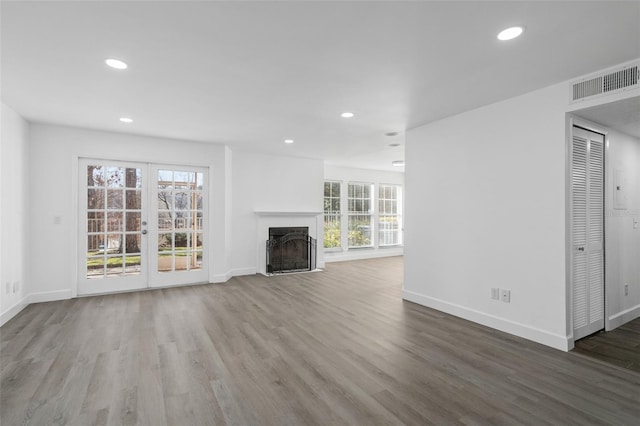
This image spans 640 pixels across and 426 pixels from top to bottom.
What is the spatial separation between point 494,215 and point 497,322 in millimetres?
1163

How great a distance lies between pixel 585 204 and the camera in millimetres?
3193

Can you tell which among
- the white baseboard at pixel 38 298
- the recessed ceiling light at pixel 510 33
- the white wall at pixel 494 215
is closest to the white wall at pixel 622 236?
the white wall at pixel 494 215

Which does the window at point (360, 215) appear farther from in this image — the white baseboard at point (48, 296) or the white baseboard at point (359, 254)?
the white baseboard at point (48, 296)

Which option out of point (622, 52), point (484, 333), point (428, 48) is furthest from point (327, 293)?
point (622, 52)

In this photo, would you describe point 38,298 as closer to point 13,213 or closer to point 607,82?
point 13,213

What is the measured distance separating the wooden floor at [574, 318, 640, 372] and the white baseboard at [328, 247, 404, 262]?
546cm

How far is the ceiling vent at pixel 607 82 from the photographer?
2.51 meters

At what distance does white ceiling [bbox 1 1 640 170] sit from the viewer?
1.93 metres

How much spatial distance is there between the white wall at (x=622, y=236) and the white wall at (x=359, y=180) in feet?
17.9

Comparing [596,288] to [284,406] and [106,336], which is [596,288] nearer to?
[284,406]

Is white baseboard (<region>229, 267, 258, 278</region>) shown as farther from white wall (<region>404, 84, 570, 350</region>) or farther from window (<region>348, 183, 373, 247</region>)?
white wall (<region>404, 84, 570, 350</region>)

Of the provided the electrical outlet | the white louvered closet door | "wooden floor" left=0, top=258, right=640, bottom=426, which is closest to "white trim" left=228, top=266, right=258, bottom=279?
"wooden floor" left=0, top=258, right=640, bottom=426

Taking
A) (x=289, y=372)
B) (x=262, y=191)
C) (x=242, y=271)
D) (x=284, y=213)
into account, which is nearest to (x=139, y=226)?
(x=242, y=271)

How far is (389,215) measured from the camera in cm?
930
